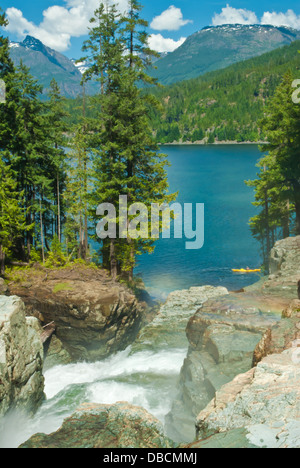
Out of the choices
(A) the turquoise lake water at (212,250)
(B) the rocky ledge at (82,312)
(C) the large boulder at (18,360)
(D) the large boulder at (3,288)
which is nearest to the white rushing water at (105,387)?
(C) the large boulder at (18,360)

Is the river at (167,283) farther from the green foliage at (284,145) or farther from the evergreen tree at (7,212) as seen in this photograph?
the green foliage at (284,145)

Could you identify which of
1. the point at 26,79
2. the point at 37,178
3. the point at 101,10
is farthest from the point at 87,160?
the point at 101,10

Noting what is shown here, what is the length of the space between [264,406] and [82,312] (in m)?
14.5

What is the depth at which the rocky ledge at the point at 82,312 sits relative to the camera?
815 inches

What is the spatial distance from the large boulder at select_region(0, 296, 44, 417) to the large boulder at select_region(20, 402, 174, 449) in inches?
225

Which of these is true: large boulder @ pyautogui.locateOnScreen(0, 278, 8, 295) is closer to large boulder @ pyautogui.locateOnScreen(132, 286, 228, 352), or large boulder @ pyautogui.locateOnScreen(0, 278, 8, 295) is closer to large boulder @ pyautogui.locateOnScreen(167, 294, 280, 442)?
large boulder @ pyautogui.locateOnScreen(132, 286, 228, 352)

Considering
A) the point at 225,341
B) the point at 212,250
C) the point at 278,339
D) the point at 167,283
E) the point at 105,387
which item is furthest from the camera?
the point at 212,250

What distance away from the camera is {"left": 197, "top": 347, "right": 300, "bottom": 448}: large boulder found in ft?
21.8

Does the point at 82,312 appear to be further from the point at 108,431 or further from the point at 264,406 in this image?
the point at 264,406

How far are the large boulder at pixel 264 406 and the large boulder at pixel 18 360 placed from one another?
27.4ft

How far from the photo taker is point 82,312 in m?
20.7

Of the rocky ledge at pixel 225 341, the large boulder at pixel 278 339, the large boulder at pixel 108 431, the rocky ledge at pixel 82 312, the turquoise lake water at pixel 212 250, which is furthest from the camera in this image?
the turquoise lake water at pixel 212 250

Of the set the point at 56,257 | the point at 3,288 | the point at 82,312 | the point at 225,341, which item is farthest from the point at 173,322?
the point at 3,288
